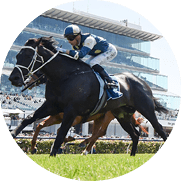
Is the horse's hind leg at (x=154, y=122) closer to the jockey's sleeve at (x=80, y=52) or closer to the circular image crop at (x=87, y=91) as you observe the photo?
the circular image crop at (x=87, y=91)

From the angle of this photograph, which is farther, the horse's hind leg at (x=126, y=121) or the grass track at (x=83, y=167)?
the horse's hind leg at (x=126, y=121)

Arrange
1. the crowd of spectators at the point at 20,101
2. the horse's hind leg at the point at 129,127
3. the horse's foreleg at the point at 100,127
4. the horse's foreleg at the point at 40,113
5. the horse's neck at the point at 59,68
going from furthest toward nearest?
the horse's foreleg at the point at 100,127 → the horse's hind leg at the point at 129,127 → the crowd of spectators at the point at 20,101 → the horse's foreleg at the point at 40,113 → the horse's neck at the point at 59,68

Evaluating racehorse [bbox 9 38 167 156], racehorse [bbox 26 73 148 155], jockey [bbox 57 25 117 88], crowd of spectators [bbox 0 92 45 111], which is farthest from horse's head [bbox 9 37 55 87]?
crowd of spectators [bbox 0 92 45 111]

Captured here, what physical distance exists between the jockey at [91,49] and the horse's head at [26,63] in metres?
0.51

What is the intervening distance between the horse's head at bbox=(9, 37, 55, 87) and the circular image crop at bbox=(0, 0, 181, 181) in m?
0.02

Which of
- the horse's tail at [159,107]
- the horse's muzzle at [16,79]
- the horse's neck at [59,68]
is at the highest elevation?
the horse's neck at [59,68]

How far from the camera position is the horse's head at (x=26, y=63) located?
671 centimetres

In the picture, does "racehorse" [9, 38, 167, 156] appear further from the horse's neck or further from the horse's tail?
the horse's tail

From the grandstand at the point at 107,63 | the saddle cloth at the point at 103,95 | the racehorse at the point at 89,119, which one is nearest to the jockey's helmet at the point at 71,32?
the saddle cloth at the point at 103,95

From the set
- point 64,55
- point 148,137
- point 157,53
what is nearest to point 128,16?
point 157,53

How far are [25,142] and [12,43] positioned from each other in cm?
244

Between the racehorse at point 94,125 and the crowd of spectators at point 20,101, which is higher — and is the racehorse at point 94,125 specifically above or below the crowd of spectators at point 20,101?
below

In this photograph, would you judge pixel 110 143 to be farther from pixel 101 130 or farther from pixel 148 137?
pixel 101 130

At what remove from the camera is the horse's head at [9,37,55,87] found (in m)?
6.71
